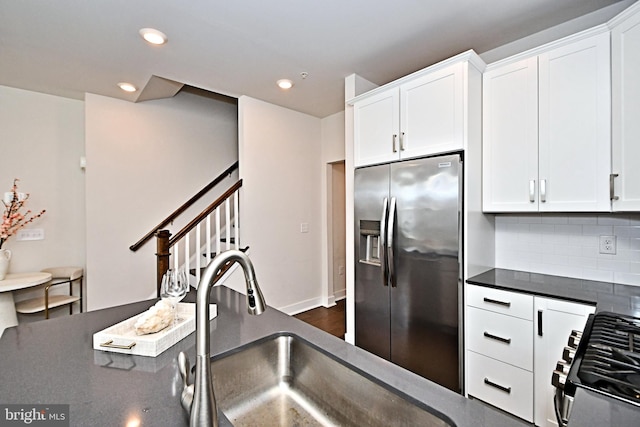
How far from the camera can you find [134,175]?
358 cm

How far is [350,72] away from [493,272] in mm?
2137

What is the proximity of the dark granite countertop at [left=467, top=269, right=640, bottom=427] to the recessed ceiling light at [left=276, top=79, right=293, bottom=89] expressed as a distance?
8.08 ft

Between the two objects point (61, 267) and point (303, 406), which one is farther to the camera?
point (61, 267)

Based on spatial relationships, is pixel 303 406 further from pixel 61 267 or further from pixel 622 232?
pixel 61 267

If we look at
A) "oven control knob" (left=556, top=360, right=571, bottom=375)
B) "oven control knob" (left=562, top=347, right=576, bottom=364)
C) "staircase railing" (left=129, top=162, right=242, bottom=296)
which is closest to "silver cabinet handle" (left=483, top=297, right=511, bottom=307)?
"oven control knob" (left=562, top=347, right=576, bottom=364)

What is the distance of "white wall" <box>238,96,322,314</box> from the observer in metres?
3.56

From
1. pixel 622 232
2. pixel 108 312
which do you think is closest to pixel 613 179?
pixel 622 232

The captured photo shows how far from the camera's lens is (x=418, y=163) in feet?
7.34

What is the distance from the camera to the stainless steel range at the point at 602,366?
85cm

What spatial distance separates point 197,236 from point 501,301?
2734 millimetres

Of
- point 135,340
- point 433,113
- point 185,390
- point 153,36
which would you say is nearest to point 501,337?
point 433,113

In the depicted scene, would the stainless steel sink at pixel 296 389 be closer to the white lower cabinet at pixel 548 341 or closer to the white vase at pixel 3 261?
the white lower cabinet at pixel 548 341

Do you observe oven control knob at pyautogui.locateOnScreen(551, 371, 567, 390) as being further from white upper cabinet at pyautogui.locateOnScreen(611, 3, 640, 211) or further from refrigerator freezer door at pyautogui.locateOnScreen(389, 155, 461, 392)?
white upper cabinet at pyautogui.locateOnScreen(611, 3, 640, 211)

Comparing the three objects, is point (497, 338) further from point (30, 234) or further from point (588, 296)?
point (30, 234)
